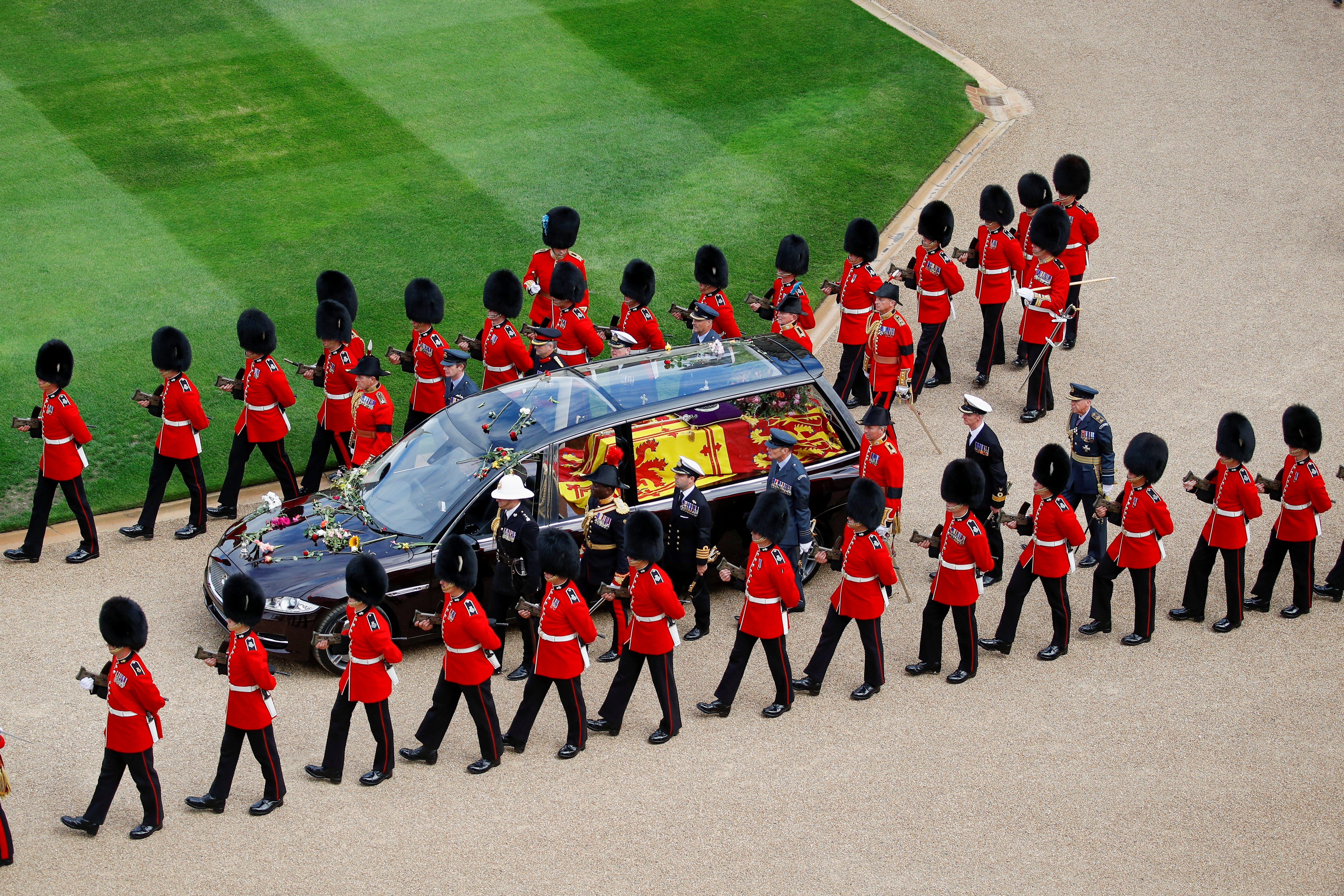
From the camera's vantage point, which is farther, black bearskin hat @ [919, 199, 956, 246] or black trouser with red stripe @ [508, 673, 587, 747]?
black bearskin hat @ [919, 199, 956, 246]

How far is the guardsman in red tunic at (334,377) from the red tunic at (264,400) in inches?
9.5

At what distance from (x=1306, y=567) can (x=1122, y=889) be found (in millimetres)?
3727

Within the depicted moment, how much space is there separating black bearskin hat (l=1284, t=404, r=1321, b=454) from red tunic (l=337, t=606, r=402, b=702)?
620 centimetres

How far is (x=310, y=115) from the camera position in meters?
18.4

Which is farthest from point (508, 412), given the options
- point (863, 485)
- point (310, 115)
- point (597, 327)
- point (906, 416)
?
point (310, 115)

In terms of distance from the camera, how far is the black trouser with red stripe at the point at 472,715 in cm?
849

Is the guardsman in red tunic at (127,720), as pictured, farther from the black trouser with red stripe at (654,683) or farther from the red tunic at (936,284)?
the red tunic at (936,284)

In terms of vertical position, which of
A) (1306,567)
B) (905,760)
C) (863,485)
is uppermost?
(863,485)

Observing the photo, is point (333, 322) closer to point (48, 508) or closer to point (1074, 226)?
point (48, 508)

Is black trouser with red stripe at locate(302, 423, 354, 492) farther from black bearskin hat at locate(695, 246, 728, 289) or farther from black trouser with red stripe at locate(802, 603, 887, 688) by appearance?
black trouser with red stripe at locate(802, 603, 887, 688)

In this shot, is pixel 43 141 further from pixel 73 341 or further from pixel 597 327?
pixel 597 327

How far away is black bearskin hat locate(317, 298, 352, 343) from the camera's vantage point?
38.3 ft

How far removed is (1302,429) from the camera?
32.3 ft

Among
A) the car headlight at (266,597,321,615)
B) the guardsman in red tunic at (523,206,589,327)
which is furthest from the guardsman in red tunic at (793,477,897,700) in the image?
the guardsman in red tunic at (523,206,589,327)
